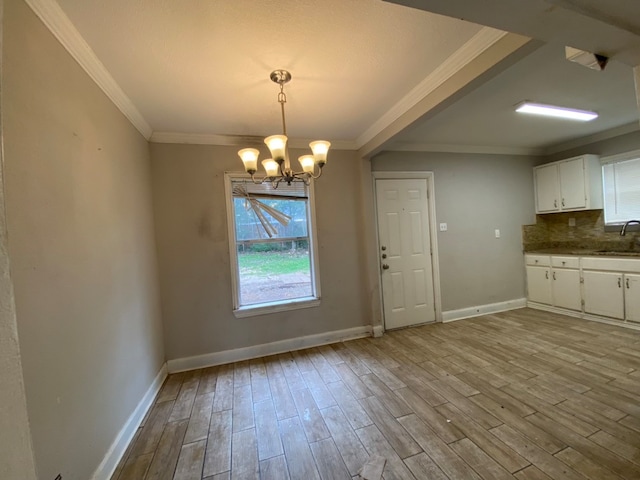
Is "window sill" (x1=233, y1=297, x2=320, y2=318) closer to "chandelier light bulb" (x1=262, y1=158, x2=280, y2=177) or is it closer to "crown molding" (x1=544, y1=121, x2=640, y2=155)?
"chandelier light bulb" (x1=262, y1=158, x2=280, y2=177)

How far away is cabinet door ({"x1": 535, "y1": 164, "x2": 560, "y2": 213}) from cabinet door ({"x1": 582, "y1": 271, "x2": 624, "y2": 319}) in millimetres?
1158

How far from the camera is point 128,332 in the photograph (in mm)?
2043

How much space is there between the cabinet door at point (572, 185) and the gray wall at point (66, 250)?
217 inches

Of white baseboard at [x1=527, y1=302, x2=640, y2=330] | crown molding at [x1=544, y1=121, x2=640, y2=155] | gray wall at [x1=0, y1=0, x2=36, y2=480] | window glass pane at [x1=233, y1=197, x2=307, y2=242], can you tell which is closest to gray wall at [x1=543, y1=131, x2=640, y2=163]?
crown molding at [x1=544, y1=121, x2=640, y2=155]

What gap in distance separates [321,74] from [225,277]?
225 cm

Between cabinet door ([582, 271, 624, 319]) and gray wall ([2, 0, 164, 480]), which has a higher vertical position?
gray wall ([2, 0, 164, 480])

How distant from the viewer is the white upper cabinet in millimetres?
3754

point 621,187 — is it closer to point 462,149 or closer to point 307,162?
point 462,149

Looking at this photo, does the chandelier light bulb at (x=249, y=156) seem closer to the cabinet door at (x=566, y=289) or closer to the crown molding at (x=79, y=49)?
the crown molding at (x=79, y=49)

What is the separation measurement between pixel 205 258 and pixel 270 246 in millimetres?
740

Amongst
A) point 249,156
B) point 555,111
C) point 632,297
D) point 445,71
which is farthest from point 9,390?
point 632,297

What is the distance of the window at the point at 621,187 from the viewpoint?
3496mm

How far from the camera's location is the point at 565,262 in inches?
150

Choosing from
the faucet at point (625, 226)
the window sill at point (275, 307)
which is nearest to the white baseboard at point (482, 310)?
the faucet at point (625, 226)
